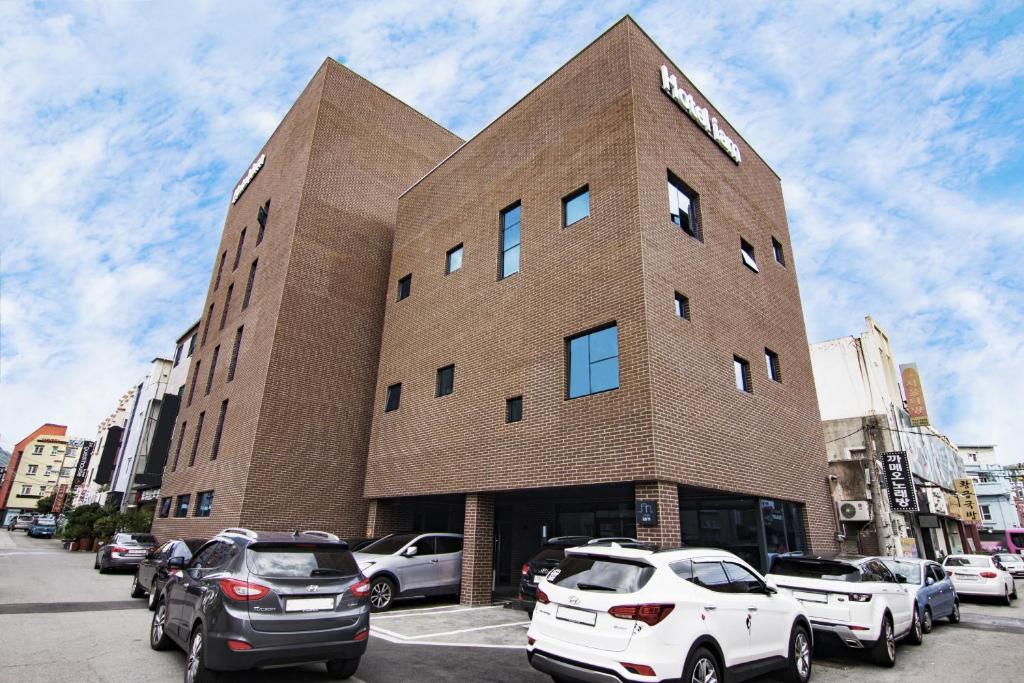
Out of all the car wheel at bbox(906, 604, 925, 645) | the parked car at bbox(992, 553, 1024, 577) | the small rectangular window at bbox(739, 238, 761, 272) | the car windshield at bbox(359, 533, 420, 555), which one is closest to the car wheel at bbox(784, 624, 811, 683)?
the car wheel at bbox(906, 604, 925, 645)

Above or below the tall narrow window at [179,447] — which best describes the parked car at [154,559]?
below

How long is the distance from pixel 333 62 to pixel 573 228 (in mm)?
17171

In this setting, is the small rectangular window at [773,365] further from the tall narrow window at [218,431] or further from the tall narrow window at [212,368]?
the tall narrow window at [212,368]

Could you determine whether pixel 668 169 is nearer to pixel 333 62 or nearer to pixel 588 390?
pixel 588 390

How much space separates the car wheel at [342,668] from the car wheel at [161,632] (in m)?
2.63

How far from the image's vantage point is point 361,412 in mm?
20906

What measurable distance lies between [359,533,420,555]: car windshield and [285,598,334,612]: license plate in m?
6.87

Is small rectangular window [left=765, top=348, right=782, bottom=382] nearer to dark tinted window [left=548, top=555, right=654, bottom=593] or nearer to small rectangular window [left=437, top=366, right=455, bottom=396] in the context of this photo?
small rectangular window [left=437, top=366, right=455, bottom=396]

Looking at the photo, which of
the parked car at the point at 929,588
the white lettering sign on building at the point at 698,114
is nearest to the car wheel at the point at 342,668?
the parked car at the point at 929,588

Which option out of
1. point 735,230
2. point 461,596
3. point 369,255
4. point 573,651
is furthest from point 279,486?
point 735,230

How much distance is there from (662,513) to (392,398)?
423 inches

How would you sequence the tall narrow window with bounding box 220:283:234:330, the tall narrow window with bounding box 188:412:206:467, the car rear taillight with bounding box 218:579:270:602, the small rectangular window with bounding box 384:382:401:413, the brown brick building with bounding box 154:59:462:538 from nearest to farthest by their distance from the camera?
1. the car rear taillight with bounding box 218:579:270:602
2. the small rectangular window with bounding box 384:382:401:413
3. the brown brick building with bounding box 154:59:462:538
4. the tall narrow window with bounding box 188:412:206:467
5. the tall narrow window with bounding box 220:283:234:330

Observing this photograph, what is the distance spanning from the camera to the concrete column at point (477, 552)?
13.0 meters

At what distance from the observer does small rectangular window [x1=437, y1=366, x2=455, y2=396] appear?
15.9 metres
